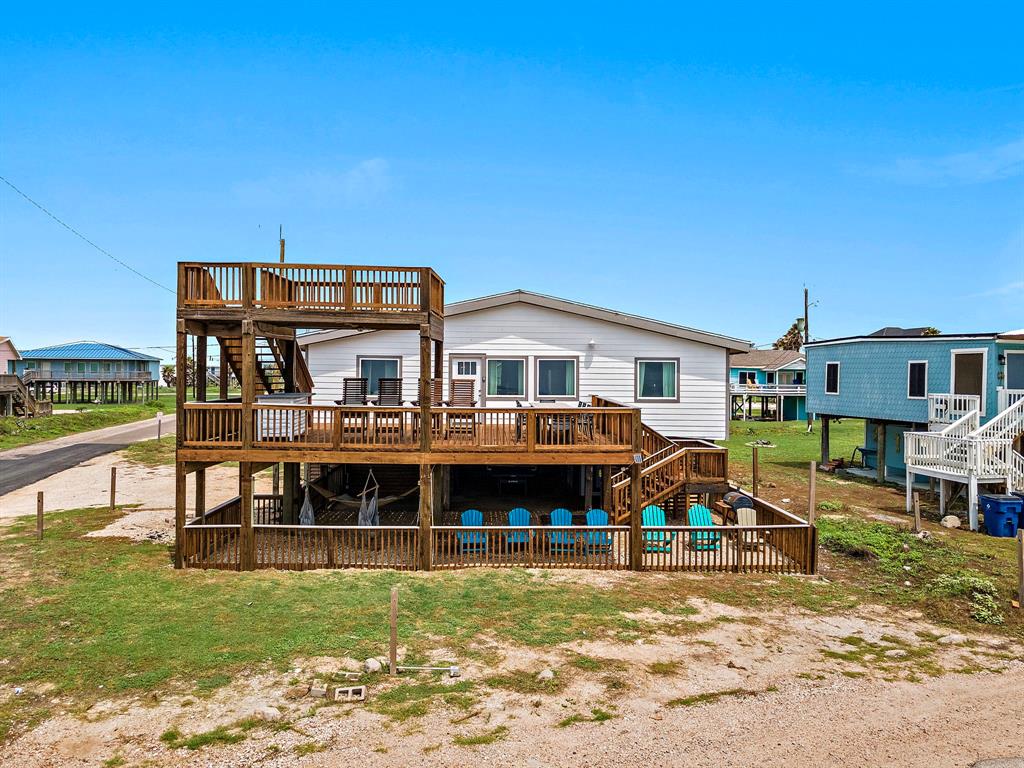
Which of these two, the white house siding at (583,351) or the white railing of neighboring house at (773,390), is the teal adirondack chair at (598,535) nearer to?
the white house siding at (583,351)

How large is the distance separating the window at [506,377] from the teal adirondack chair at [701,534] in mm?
6705

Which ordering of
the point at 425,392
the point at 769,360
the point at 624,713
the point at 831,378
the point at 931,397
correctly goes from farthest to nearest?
the point at 769,360
the point at 831,378
the point at 931,397
the point at 425,392
the point at 624,713

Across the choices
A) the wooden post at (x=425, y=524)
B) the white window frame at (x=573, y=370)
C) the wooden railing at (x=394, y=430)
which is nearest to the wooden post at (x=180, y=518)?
the wooden railing at (x=394, y=430)

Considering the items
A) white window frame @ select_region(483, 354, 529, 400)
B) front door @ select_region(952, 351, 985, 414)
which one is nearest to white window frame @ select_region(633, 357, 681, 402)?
white window frame @ select_region(483, 354, 529, 400)

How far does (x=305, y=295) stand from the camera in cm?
1418

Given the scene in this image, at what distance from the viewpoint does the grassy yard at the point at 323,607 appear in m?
9.05

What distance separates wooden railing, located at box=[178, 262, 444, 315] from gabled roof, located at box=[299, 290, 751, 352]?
6.01 m

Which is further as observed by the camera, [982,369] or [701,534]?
[982,369]

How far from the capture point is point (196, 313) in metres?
14.0

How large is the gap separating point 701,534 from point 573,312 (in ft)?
27.6

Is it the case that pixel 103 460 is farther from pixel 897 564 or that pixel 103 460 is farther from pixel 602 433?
pixel 897 564

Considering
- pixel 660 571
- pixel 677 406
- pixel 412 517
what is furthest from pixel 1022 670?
pixel 412 517

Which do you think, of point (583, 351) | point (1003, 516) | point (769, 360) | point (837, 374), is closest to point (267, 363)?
point (583, 351)

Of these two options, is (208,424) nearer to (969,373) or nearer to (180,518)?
(180,518)
